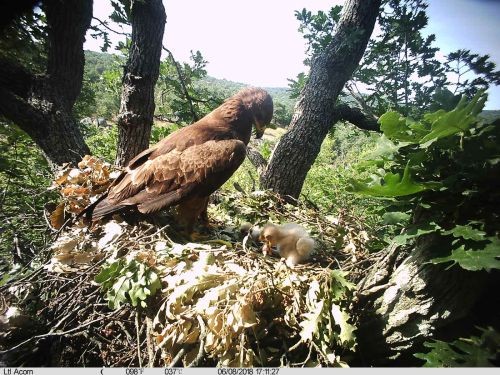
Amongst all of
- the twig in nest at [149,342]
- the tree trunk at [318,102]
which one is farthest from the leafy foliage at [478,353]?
the tree trunk at [318,102]

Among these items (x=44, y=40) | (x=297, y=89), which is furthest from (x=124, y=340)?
(x=297, y=89)

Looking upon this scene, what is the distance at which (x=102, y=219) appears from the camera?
2.53m

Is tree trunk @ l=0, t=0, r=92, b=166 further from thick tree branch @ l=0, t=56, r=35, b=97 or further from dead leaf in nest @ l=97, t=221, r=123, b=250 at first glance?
dead leaf in nest @ l=97, t=221, r=123, b=250

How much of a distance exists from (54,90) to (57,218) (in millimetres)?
1630

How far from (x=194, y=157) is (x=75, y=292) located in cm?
134

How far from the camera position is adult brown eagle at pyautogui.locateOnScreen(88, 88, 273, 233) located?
2.49 meters

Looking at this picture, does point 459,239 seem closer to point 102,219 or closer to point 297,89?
point 102,219

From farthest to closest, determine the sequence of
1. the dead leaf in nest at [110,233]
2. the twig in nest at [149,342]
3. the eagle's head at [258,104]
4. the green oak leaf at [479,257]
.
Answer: the eagle's head at [258,104] → the dead leaf in nest at [110,233] → the twig in nest at [149,342] → the green oak leaf at [479,257]

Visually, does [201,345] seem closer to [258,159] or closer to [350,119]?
[258,159]

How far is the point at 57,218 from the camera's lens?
2.51 metres

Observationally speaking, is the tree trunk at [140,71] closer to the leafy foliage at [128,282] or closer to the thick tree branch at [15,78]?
the thick tree branch at [15,78]

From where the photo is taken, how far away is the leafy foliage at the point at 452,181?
1047mm

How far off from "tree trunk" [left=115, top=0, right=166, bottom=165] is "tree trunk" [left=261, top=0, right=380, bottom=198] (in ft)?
5.65

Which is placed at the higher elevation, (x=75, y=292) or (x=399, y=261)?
(x=399, y=261)
